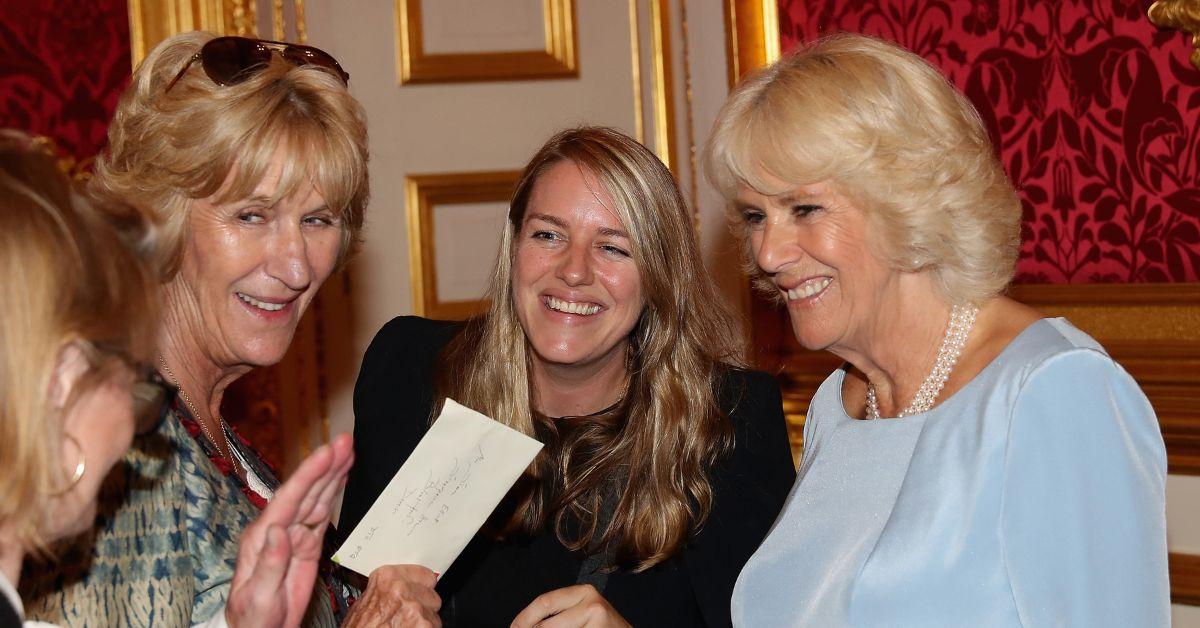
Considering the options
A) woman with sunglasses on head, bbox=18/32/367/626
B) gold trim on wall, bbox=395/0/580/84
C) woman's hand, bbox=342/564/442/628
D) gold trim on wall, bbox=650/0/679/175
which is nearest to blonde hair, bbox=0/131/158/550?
woman with sunglasses on head, bbox=18/32/367/626

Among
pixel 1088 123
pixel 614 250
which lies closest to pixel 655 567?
pixel 614 250

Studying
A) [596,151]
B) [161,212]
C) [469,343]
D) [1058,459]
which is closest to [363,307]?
[469,343]

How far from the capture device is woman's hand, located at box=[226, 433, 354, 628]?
1.47m

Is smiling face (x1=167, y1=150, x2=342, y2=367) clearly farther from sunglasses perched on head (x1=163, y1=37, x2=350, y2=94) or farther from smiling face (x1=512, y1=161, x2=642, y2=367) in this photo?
smiling face (x1=512, y1=161, x2=642, y2=367)

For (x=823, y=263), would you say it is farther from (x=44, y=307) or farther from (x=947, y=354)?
(x=44, y=307)

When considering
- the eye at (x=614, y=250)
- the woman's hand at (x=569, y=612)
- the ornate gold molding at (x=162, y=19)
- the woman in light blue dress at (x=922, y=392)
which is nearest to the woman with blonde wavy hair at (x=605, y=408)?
the eye at (x=614, y=250)

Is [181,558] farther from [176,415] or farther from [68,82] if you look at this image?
[68,82]

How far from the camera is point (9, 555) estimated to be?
3.91 feet

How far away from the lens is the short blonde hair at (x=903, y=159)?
192 cm

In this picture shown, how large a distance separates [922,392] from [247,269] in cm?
116

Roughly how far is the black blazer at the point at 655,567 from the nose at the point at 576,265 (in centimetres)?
43

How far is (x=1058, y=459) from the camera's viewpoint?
166 centimetres

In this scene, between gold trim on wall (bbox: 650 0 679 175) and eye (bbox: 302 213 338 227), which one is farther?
gold trim on wall (bbox: 650 0 679 175)

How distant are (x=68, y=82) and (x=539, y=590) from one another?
2.76m
